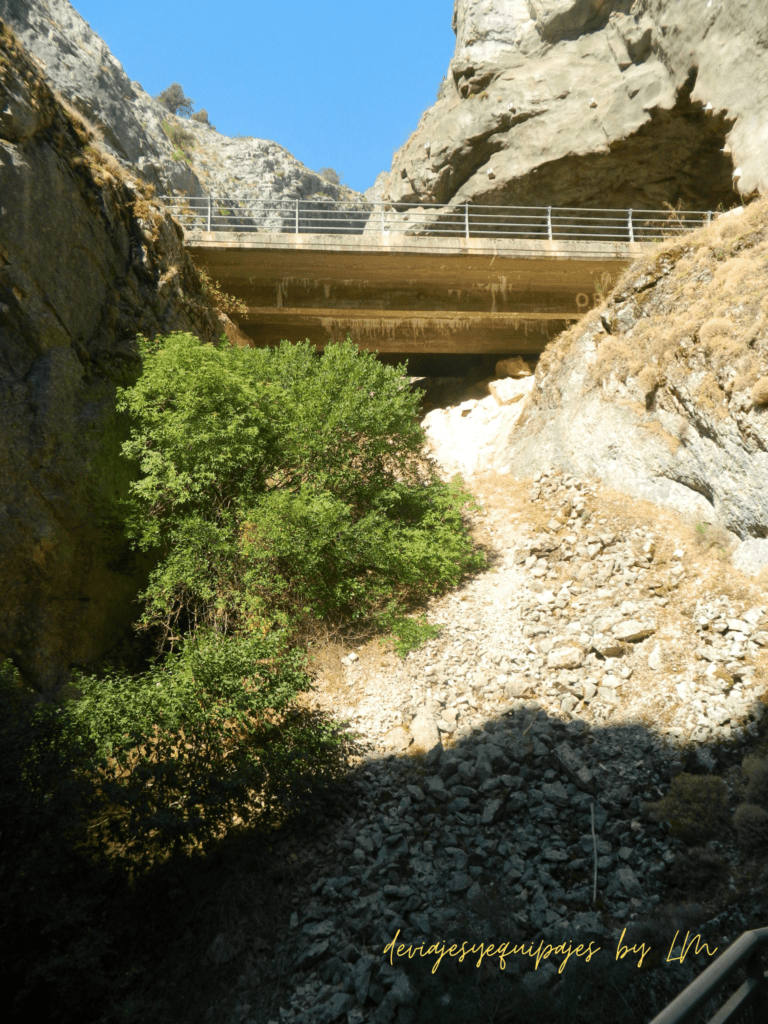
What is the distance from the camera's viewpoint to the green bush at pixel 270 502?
30.9 ft

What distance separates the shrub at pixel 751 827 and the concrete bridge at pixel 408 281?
1234 cm

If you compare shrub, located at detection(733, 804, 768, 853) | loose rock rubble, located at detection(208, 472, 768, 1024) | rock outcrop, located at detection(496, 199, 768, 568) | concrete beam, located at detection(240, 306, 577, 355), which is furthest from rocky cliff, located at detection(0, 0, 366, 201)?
shrub, located at detection(733, 804, 768, 853)

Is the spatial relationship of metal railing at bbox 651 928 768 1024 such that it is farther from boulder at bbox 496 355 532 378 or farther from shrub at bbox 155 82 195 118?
shrub at bbox 155 82 195 118

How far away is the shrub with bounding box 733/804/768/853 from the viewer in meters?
5.02

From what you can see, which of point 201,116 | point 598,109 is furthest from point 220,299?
point 201,116

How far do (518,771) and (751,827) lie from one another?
7.53 ft

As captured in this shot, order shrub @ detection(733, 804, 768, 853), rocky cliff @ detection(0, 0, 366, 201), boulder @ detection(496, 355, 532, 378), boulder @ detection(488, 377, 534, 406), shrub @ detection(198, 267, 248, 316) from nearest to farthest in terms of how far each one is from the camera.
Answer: shrub @ detection(733, 804, 768, 853)
shrub @ detection(198, 267, 248, 316)
boulder @ detection(488, 377, 534, 406)
boulder @ detection(496, 355, 532, 378)
rocky cliff @ detection(0, 0, 366, 201)

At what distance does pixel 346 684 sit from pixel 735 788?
522 cm

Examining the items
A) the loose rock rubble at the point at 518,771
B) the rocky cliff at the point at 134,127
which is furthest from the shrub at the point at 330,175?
the loose rock rubble at the point at 518,771

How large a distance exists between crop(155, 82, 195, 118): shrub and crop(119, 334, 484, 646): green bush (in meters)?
47.7

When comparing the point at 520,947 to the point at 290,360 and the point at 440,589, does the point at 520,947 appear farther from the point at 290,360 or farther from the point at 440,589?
the point at 290,360

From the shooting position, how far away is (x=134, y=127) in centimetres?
2605

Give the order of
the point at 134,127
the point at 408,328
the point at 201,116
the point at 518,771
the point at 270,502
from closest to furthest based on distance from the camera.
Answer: the point at 518,771, the point at 270,502, the point at 408,328, the point at 134,127, the point at 201,116

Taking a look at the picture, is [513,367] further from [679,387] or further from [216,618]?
[216,618]
